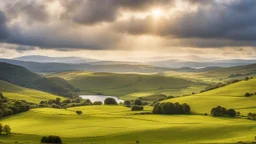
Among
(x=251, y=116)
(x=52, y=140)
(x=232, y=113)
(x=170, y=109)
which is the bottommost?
(x=52, y=140)

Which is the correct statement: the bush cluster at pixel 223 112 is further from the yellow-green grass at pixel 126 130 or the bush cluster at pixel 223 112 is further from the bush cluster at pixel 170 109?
the bush cluster at pixel 170 109

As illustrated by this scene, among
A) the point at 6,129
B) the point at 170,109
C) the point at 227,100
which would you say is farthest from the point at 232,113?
the point at 6,129

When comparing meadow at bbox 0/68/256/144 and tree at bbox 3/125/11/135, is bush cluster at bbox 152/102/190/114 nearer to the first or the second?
meadow at bbox 0/68/256/144

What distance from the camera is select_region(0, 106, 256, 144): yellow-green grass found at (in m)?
93.7

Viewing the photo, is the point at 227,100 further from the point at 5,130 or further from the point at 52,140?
the point at 52,140

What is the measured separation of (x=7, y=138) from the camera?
320 ft

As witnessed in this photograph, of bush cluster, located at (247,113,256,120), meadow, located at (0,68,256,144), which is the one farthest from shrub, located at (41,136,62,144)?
bush cluster, located at (247,113,256,120)

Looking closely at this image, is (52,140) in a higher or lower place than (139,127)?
lower

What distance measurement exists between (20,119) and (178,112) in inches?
2499

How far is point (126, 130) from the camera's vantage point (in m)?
106

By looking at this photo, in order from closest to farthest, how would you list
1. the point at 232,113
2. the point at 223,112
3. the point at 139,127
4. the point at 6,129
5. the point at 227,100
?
1. the point at 6,129
2. the point at 139,127
3. the point at 232,113
4. the point at 223,112
5. the point at 227,100

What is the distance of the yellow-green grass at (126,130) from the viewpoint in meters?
93.7

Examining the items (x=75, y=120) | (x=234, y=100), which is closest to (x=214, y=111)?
(x=234, y=100)

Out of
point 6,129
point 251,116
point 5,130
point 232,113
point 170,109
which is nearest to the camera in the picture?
point 6,129
